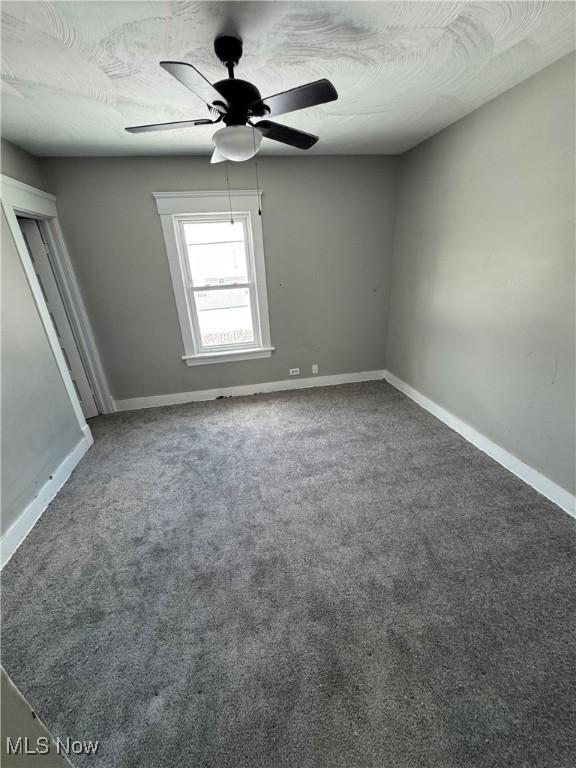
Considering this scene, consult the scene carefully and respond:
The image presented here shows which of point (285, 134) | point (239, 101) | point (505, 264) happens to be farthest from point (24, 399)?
point (505, 264)

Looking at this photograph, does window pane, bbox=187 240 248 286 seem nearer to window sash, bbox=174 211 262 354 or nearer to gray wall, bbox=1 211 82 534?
window sash, bbox=174 211 262 354

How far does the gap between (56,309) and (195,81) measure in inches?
104

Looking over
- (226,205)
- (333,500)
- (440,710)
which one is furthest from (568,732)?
(226,205)

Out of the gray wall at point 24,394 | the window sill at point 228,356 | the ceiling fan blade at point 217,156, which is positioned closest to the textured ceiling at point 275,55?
the ceiling fan blade at point 217,156

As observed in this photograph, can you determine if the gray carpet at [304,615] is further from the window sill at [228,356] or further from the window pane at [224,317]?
the window pane at [224,317]

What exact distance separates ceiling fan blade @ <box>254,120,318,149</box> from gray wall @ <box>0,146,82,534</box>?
75.1 inches

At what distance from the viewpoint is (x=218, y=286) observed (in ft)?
11.1

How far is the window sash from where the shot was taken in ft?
10.3

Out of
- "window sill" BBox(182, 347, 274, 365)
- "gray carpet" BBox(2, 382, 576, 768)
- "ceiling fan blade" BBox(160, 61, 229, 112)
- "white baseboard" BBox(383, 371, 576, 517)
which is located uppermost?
"ceiling fan blade" BBox(160, 61, 229, 112)

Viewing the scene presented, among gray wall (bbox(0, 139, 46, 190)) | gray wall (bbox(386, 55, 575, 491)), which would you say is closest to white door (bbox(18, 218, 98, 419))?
gray wall (bbox(0, 139, 46, 190))

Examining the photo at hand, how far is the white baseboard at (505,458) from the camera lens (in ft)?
6.42

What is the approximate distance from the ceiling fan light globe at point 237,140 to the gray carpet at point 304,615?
2019 mm

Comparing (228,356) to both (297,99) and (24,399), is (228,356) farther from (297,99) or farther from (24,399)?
(297,99)

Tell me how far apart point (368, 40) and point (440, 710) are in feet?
9.14
